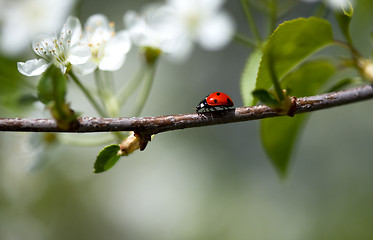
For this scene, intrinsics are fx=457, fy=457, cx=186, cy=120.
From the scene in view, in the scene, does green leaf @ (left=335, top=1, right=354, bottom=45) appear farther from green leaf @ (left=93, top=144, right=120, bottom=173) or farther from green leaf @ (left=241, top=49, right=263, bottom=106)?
green leaf @ (left=93, top=144, right=120, bottom=173)

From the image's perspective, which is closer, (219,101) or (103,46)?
(219,101)

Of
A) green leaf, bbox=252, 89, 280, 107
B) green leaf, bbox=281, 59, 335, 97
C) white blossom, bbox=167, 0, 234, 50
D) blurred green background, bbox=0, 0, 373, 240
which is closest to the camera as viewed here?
green leaf, bbox=252, 89, 280, 107

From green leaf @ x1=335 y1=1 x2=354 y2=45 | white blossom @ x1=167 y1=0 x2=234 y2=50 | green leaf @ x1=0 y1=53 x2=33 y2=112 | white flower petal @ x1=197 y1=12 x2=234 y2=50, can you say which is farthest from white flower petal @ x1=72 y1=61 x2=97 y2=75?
white flower petal @ x1=197 y1=12 x2=234 y2=50

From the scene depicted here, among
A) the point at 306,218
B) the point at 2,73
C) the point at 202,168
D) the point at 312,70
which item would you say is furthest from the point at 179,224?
the point at 312,70

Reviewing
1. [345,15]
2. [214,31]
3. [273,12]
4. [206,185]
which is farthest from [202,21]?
[206,185]

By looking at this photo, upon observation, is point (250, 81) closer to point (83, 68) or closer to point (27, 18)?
point (83, 68)

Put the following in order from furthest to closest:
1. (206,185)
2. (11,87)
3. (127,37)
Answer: (206,185)
(11,87)
(127,37)

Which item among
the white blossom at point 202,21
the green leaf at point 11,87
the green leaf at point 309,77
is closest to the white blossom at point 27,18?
the green leaf at point 11,87

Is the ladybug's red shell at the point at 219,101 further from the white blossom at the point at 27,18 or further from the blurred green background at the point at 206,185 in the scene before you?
the blurred green background at the point at 206,185
